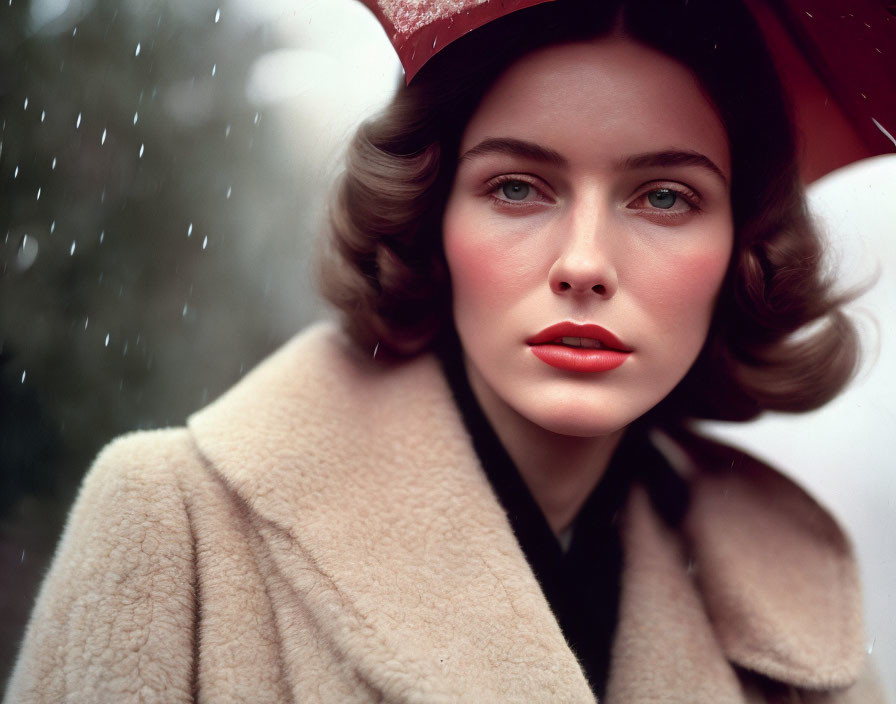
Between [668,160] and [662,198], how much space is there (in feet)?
0.20

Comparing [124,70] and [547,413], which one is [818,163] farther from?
[124,70]

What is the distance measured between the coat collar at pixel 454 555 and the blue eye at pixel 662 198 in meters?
0.48

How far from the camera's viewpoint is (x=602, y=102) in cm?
101

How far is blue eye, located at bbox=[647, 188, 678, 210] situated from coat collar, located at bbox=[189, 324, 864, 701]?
476 mm

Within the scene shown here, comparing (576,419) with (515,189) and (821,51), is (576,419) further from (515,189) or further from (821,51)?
(821,51)

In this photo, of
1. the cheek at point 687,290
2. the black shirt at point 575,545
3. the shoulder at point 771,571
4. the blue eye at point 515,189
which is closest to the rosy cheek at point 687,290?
the cheek at point 687,290

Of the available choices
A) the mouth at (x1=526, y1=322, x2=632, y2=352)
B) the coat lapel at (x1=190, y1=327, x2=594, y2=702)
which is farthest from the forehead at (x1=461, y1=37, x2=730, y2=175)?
the coat lapel at (x1=190, y1=327, x2=594, y2=702)

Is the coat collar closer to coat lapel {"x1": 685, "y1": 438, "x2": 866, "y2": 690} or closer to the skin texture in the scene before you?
coat lapel {"x1": 685, "y1": 438, "x2": 866, "y2": 690}

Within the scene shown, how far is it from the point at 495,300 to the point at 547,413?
19cm

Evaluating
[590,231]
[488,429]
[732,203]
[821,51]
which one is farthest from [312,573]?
[821,51]

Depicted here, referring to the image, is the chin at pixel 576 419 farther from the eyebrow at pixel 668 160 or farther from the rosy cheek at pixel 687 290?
the eyebrow at pixel 668 160

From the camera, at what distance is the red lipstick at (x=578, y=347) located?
1000 mm

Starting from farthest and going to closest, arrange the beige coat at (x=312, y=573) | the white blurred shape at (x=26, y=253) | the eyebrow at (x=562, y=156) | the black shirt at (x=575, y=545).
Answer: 1. the white blurred shape at (x=26, y=253)
2. the black shirt at (x=575, y=545)
3. the eyebrow at (x=562, y=156)
4. the beige coat at (x=312, y=573)

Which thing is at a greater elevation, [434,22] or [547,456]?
[434,22]
